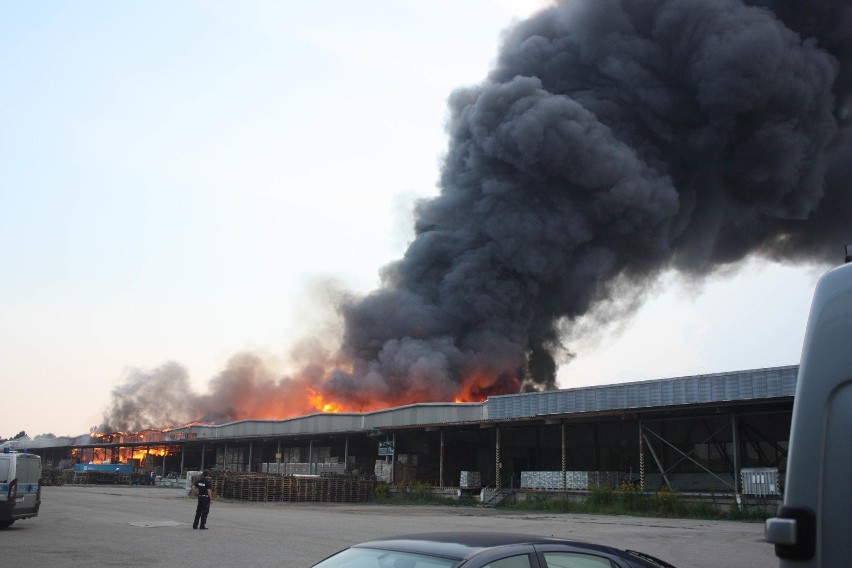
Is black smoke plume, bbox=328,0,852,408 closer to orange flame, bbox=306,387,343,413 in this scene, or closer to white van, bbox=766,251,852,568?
orange flame, bbox=306,387,343,413

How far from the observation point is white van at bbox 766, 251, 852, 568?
3.11m

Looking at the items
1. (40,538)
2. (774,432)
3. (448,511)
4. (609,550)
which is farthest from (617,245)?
(609,550)

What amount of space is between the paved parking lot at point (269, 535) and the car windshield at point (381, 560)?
321 inches

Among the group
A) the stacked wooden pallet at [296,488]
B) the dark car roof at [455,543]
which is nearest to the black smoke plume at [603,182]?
the stacked wooden pallet at [296,488]

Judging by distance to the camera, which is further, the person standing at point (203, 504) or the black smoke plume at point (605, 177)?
the black smoke plume at point (605, 177)

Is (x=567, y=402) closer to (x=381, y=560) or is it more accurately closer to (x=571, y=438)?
(x=571, y=438)

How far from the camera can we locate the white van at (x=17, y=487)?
18641 mm

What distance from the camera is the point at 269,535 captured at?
1883 cm

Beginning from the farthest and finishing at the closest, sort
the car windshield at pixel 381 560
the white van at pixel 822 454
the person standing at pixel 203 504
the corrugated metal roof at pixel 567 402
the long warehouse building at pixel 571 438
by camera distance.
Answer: the long warehouse building at pixel 571 438, the corrugated metal roof at pixel 567 402, the person standing at pixel 203 504, the car windshield at pixel 381 560, the white van at pixel 822 454

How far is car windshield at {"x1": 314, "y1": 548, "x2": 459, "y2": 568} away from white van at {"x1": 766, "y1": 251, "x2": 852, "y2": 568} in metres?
1.93

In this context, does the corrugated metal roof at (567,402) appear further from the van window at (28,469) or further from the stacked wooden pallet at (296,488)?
the van window at (28,469)

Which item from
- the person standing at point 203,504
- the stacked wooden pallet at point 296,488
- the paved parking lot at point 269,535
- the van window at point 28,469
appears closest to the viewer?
the paved parking lot at point 269,535

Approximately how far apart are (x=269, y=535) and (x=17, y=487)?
19.5ft

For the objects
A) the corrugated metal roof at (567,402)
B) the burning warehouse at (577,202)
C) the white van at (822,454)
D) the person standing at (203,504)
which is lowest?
the person standing at (203,504)
